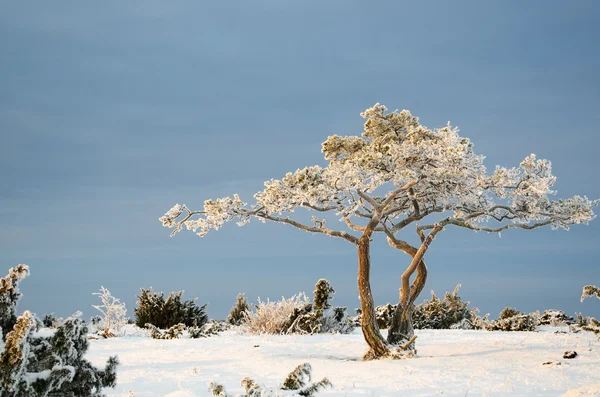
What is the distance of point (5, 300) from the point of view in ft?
14.2

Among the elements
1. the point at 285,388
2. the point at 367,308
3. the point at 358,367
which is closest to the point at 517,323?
the point at 367,308

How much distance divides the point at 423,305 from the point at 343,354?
482 inches

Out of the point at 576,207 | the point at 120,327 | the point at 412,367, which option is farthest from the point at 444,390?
the point at 120,327

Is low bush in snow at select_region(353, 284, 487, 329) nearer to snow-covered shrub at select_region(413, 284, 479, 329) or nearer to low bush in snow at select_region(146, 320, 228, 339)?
snow-covered shrub at select_region(413, 284, 479, 329)

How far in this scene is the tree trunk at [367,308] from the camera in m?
11.2

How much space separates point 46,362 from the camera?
14.2 feet

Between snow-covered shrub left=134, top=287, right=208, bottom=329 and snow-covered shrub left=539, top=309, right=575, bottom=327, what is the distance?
1289cm

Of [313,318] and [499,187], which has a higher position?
A: [499,187]

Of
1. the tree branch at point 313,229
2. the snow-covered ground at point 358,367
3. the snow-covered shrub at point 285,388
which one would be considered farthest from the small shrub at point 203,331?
the snow-covered shrub at point 285,388

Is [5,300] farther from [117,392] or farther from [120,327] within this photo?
[120,327]

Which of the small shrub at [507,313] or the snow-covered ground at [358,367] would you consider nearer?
the snow-covered ground at [358,367]

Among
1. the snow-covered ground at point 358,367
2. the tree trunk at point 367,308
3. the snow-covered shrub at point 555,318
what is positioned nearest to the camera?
the snow-covered ground at point 358,367

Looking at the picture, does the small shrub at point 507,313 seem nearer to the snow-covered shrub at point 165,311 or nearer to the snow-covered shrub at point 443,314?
the snow-covered shrub at point 443,314

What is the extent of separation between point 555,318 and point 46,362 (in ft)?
70.8
